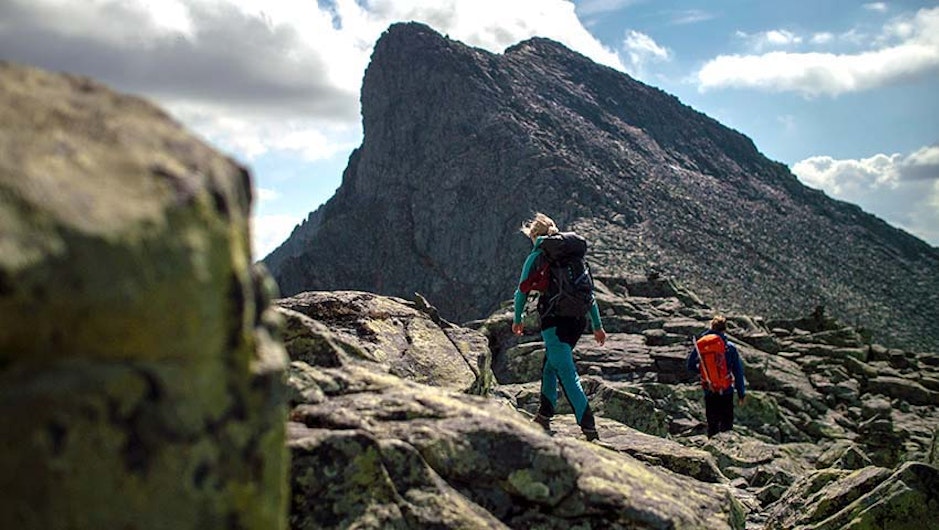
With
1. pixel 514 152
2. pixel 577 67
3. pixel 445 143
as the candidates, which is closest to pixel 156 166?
pixel 514 152

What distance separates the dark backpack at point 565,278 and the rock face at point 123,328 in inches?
306

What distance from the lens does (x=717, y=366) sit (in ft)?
69.4

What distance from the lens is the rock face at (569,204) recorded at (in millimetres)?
112625

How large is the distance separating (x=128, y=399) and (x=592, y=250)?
108 meters

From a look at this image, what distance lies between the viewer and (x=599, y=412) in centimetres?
2205

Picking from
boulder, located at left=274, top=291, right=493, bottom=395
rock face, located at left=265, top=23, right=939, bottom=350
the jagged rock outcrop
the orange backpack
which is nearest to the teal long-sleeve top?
boulder, located at left=274, top=291, right=493, bottom=395

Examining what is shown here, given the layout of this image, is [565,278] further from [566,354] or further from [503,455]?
[503,455]

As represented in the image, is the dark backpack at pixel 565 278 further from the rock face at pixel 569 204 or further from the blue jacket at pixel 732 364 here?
the rock face at pixel 569 204

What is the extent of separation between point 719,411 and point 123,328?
21.1 meters

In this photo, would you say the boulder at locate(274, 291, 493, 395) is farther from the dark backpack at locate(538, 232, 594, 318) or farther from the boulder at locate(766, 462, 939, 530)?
the boulder at locate(766, 462, 939, 530)

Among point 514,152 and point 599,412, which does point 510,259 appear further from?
point 599,412

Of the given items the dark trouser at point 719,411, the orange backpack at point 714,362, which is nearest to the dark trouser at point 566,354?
the orange backpack at point 714,362

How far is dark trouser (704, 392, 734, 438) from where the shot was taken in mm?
21898

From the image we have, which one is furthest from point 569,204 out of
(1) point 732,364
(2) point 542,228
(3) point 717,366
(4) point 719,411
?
(2) point 542,228
